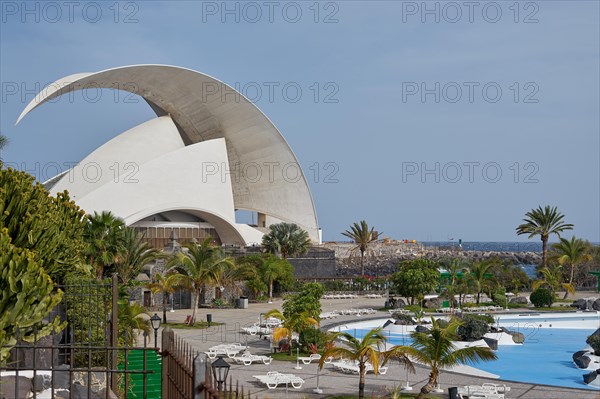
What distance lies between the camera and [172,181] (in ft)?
147

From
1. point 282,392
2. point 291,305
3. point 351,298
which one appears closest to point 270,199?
point 351,298

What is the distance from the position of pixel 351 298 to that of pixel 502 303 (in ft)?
26.9

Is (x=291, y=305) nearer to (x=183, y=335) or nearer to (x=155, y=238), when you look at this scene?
(x=183, y=335)

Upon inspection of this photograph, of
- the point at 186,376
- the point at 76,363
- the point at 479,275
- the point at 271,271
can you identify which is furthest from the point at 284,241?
the point at 186,376

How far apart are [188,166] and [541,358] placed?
28.6 metres

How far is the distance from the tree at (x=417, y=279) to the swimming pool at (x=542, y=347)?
3240 mm

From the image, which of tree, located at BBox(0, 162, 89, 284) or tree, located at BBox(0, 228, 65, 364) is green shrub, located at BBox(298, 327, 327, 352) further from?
tree, located at BBox(0, 228, 65, 364)

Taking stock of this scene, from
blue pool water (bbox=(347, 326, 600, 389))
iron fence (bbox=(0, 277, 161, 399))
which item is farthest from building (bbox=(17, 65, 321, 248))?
iron fence (bbox=(0, 277, 161, 399))

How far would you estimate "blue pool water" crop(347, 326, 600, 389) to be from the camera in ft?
61.3

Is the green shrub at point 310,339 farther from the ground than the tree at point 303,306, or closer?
closer

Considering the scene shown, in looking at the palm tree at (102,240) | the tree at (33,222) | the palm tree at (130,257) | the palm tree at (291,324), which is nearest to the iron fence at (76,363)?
the tree at (33,222)

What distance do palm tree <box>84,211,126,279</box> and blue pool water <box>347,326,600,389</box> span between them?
329 inches

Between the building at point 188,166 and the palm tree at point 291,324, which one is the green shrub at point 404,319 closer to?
the palm tree at point 291,324

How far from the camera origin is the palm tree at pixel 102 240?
23234 millimetres
